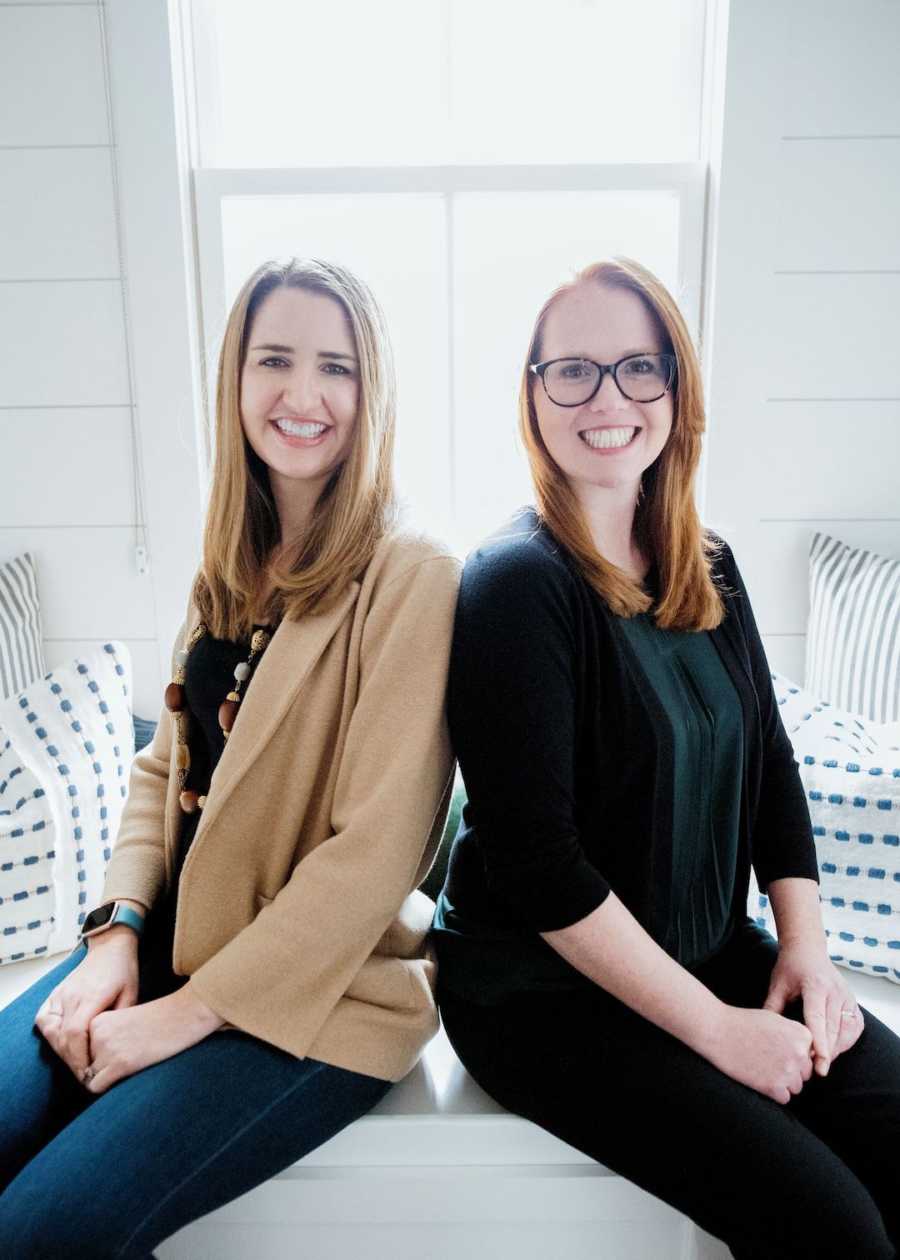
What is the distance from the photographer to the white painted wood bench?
1.09 m

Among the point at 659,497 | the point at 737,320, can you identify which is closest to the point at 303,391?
the point at 659,497

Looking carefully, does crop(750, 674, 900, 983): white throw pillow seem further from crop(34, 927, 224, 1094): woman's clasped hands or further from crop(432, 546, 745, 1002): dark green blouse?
crop(34, 927, 224, 1094): woman's clasped hands

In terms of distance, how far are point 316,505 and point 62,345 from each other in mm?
1009

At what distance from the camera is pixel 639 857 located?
42.3 inches

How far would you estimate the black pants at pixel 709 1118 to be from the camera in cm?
88

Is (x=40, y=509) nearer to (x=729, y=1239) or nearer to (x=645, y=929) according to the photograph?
(x=645, y=929)

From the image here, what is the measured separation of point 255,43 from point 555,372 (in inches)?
51.1

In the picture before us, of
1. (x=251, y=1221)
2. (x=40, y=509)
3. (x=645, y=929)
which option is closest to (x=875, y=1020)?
(x=645, y=929)

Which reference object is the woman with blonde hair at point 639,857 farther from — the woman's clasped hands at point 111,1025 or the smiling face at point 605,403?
the woman's clasped hands at point 111,1025

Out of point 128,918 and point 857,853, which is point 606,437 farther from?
point 128,918

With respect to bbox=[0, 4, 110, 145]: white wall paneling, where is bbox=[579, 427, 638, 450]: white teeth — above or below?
below

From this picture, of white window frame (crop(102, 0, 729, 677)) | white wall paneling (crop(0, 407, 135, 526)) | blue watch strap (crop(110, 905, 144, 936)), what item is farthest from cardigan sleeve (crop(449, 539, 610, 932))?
white wall paneling (crop(0, 407, 135, 526))

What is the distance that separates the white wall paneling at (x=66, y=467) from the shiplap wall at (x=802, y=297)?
1225mm

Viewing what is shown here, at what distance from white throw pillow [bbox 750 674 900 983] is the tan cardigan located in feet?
1.93
